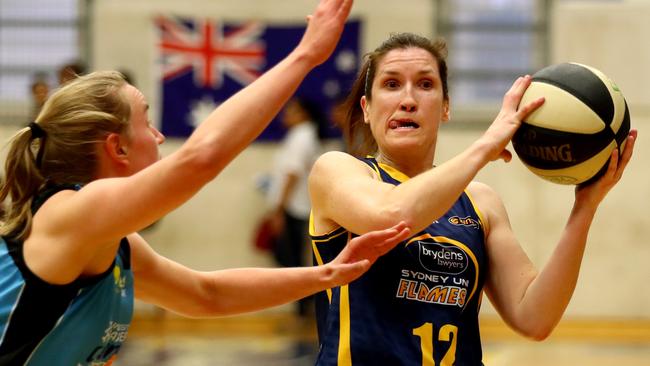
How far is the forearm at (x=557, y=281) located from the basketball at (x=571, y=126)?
0.20 meters

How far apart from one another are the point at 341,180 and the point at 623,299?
24.0 feet

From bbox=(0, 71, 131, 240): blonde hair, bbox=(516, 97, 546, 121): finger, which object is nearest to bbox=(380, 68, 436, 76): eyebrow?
bbox=(516, 97, 546, 121): finger

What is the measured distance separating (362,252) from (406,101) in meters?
0.56

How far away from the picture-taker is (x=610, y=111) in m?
2.86

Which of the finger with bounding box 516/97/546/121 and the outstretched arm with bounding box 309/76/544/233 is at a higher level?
the finger with bounding box 516/97/546/121

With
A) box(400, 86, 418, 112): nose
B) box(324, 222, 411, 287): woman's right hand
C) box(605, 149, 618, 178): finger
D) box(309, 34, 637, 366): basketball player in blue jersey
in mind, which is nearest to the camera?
box(324, 222, 411, 287): woman's right hand

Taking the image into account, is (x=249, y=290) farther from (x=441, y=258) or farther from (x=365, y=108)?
(x=365, y=108)

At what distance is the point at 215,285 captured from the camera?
10.0 feet

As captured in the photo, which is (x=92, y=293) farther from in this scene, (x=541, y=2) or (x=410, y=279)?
(x=541, y=2)

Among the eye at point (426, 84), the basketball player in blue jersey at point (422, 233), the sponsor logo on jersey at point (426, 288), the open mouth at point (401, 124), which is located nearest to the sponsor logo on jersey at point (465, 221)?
the basketball player in blue jersey at point (422, 233)

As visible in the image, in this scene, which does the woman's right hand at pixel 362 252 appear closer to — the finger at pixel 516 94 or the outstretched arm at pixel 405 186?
the outstretched arm at pixel 405 186

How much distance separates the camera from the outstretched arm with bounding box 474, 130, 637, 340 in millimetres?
3051

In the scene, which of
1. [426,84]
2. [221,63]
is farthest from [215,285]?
[221,63]

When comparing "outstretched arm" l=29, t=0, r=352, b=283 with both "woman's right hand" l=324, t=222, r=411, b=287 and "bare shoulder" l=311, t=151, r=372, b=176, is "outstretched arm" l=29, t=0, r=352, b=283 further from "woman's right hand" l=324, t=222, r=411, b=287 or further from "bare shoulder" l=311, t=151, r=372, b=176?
"bare shoulder" l=311, t=151, r=372, b=176
